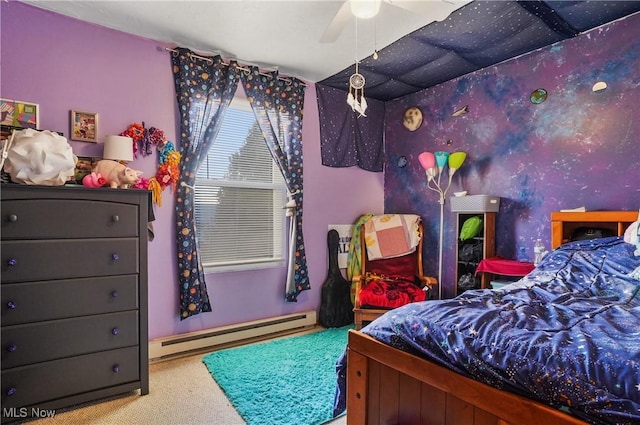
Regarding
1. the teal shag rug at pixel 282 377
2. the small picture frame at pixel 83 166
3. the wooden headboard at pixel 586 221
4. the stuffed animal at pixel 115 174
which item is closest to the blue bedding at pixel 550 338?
the wooden headboard at pixel 586 221

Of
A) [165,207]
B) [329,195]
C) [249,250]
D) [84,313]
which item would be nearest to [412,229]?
[329,195]

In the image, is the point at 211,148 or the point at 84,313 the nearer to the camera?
the point at 84,313

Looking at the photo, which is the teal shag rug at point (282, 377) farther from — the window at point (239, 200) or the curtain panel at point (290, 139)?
the window at point (239, 200)

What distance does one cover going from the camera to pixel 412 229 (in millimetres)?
3307

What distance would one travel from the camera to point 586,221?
2246 millimetres

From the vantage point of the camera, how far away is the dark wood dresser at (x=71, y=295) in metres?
1.72

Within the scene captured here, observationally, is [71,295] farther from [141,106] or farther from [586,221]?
[586,221]

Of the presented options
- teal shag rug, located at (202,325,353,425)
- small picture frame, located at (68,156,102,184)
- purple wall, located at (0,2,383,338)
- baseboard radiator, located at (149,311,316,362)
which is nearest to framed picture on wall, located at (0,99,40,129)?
purple wall, located at (0,2,383,338)

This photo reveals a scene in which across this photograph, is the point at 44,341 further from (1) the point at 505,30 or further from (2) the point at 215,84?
(1) the point at 505,30

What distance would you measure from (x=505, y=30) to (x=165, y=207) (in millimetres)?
2769

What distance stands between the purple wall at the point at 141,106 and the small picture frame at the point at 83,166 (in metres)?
0.06

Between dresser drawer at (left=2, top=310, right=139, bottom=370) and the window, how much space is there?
88cm

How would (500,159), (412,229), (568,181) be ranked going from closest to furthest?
(568,181) < (500,159) < (412,229)

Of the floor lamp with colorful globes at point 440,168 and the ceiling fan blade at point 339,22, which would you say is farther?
the floor lamp with colorful globes at point 440,168
